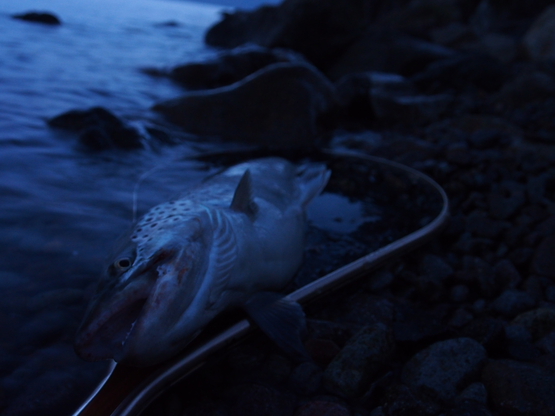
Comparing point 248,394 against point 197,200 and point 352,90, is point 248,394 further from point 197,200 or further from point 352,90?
point 352,90

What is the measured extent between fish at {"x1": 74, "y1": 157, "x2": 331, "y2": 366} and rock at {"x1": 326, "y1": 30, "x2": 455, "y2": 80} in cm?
1011

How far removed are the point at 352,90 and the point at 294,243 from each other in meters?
6.15

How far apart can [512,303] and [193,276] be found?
182 centimetres

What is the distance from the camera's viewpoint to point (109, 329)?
175cm

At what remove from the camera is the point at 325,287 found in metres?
2.52

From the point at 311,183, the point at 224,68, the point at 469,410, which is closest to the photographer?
the point at 469,410

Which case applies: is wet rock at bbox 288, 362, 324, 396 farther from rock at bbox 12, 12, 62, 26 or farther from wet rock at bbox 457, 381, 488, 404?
rock at bbox 12, 12, 62, 26

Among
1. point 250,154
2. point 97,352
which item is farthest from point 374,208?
point 97,352

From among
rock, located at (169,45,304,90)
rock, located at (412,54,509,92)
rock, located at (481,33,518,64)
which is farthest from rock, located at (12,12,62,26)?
rock, located at (481,33,518,64)

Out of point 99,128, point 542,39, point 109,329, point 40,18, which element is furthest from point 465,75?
point 40,18

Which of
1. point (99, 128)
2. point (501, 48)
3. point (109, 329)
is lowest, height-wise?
point (501, 48)

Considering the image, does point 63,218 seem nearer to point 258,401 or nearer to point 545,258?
point 258,401

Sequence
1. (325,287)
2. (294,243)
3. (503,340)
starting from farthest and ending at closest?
(294,243) → (325,287) → (503,340)

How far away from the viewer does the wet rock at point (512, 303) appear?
2.54 metres
